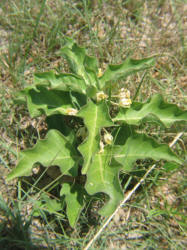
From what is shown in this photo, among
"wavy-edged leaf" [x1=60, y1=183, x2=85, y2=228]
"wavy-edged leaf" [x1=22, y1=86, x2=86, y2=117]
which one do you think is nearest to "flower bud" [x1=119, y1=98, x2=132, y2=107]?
"wavy-edged leaf" [x1=22, y1=86, x2=86, y2=117]

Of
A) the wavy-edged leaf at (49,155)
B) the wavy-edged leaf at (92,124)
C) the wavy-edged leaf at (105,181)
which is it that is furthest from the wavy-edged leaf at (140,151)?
the wavy-edged leaf at (49,155)

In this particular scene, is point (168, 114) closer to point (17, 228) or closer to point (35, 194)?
point (35, 194)

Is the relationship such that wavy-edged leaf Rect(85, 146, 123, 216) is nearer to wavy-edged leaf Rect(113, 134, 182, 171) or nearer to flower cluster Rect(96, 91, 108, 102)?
wavy-edged leaf Rect(113, 134, 182, 171)

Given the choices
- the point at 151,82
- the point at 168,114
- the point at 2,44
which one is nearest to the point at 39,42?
the point at 2,44

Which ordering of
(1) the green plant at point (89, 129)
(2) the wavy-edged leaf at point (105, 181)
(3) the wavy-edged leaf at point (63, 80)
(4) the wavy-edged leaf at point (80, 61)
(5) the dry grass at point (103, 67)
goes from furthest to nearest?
(5) the dry grass at point (103, 67) < (4) the wavy-edged leaf at point (80, 61) < (3) the wavy-edged leaf at point (63, 80) < (1) the green plant at point (89, 129) < (2) the wavy-edged leaf at point (105, 181)

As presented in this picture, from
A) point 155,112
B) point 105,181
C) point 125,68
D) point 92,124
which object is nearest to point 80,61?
point 125,68

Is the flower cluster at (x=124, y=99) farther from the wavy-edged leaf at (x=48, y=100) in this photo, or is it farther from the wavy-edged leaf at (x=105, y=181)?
the wavy-edged leaf at (x=105, y=181)
